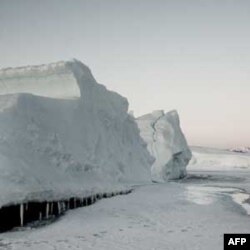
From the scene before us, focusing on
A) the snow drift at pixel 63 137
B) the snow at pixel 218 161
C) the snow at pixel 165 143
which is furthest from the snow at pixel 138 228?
the snow at pixel 218 161

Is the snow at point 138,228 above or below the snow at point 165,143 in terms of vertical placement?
below

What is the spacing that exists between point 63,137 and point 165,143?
34683 millimetres

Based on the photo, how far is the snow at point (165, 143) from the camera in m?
60.2

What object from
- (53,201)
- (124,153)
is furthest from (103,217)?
(124,153)

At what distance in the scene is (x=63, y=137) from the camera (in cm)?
2905

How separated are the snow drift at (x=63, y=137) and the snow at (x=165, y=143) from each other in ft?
41.2

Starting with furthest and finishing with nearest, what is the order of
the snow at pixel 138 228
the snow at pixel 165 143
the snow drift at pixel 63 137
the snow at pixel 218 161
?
the snow at pixel 218 161
the snow at pixel 165 143
the snow drift at pixel 63 137
the snow at pixel 138 228

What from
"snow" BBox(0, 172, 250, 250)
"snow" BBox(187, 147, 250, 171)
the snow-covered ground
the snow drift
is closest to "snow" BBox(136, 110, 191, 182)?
the snow drift

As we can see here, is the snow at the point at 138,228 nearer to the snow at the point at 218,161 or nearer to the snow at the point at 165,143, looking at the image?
the snow at the point at 165,143

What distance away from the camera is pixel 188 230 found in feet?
56.8

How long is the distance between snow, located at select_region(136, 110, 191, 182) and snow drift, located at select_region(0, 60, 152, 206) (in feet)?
41.2

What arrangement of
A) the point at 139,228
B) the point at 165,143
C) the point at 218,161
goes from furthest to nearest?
the point at 218,161 < the point at 165,143 < the point at 139,228

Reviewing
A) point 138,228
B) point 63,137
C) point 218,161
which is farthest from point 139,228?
point 218,161

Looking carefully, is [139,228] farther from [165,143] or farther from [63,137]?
[165,143]
